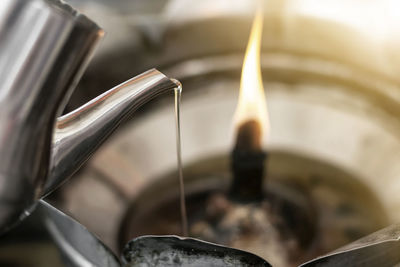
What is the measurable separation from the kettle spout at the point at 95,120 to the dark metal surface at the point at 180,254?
9 cm

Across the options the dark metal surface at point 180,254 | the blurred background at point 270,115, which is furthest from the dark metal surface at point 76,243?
the blurred background at point 270,115

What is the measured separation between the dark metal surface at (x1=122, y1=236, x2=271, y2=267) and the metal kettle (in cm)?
10

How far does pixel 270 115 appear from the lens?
3.02 ft

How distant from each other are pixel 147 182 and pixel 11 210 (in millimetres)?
431

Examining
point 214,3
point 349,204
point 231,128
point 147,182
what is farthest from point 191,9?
point 349,204

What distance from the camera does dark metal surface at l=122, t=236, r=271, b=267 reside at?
0.43 metres

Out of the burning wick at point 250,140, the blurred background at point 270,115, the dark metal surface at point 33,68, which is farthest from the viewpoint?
the blurred background at point 270,115

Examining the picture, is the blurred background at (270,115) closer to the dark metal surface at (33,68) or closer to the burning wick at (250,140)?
the burning wick at (250,140)

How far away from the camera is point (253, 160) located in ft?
2.13

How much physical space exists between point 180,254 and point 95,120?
0.45ft

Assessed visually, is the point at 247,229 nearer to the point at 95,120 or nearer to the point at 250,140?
the point at 250,140

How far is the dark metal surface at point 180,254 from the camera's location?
17.0 inches

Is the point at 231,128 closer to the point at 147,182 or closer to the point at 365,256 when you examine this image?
the point at 147,182

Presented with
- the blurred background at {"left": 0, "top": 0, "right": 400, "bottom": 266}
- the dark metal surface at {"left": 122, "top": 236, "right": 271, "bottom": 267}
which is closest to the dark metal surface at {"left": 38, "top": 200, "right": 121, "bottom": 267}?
the dark metal surface at {"left": 122, "top": 236, "right": 271, "bottom": 267}
